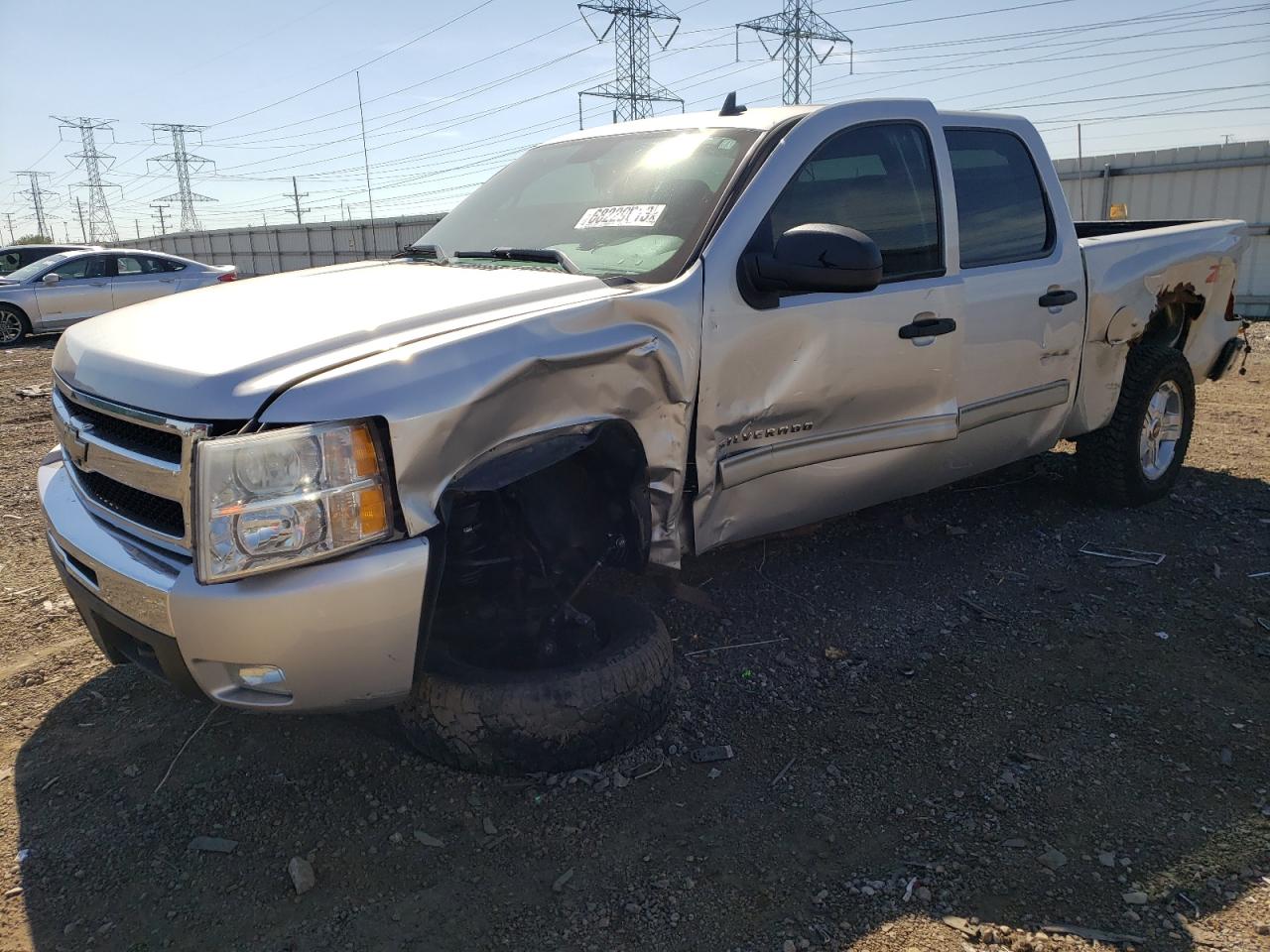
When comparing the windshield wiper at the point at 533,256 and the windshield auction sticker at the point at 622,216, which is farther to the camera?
the windshield auction sticker at the point at 622,216

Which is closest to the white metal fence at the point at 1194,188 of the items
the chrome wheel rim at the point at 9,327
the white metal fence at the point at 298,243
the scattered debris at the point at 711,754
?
the chrome wheel rim at the point at 9,327

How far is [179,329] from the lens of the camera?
8.55 feet

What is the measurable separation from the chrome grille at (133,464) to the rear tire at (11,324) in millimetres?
13265

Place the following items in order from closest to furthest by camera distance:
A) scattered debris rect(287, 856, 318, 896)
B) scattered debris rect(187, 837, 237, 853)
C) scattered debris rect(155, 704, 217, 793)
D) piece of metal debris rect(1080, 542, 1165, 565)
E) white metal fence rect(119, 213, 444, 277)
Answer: scattered debris rect(287, 856, 318, 896), scattered debris rect(187, 837, 237, 853), scattered debris rect(155, 704, 217, 793), piece of metal debris rect(1080, 542, 1165, 565), white metal fence rect(119, 213, 444, 277)

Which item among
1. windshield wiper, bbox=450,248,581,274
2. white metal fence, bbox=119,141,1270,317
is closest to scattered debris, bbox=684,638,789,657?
windshield wiper, bbox=450,248,581,274

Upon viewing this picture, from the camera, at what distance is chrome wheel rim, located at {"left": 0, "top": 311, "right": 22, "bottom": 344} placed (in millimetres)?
13625

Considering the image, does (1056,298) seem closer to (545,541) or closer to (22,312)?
(545,541)

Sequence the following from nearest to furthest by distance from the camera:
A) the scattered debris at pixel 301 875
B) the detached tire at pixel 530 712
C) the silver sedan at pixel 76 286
Result: the scattered debris at pixel 301 875 < the detached tire at pixel 530 712 < the silver sedan at pixel 76 286

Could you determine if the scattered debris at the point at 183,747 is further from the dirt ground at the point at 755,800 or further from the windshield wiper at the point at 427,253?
the windshield wiper at the point at 427,253

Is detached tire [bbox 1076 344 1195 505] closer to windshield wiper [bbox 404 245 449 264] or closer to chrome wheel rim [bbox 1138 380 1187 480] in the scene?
chrome wheel rim [bbox 1138 380 1187 480]

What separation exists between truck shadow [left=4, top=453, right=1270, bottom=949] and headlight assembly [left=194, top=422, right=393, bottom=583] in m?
0.87

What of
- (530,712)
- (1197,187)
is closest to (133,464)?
(530,712)

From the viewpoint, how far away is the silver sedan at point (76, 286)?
1366 centimetres

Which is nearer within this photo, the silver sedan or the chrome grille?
the chrome grille
